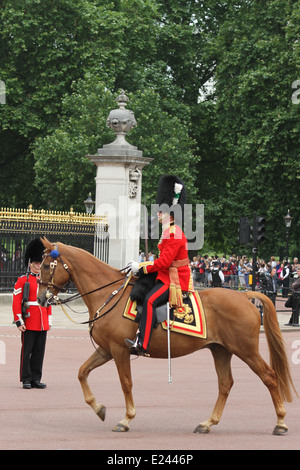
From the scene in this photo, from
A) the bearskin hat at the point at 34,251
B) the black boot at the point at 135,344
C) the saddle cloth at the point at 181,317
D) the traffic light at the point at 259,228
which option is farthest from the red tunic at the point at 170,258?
the traffic light at the point at 259,228

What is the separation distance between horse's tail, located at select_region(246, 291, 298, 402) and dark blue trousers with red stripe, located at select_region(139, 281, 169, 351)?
0.89 m

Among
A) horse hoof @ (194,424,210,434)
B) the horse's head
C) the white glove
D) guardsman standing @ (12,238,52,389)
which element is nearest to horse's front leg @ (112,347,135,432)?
horse hoof @ (194,424,210,434)

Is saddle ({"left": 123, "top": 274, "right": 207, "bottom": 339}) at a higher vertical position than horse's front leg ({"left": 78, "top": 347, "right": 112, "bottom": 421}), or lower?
higher

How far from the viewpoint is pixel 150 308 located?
356 inches

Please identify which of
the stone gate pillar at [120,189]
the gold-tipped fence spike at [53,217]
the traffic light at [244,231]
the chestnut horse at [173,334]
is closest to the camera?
the chestnut horse at [173,334]

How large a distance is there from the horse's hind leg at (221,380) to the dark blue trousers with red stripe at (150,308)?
0.75 metres

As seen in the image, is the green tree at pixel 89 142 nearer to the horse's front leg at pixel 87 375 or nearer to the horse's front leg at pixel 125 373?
the horse's front leg at pixel 87 375

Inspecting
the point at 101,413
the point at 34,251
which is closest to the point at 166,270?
the point at 101,413

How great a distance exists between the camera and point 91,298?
373 inches

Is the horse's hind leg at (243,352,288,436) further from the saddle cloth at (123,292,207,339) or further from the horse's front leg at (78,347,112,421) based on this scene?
the horse's front leg at (78,347,112,421)

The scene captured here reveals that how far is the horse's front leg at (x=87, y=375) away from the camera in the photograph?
8.99 m

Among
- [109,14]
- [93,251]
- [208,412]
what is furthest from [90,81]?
[208,412]

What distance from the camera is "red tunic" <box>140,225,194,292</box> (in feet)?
30.1

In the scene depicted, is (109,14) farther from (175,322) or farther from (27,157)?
(175,322)
